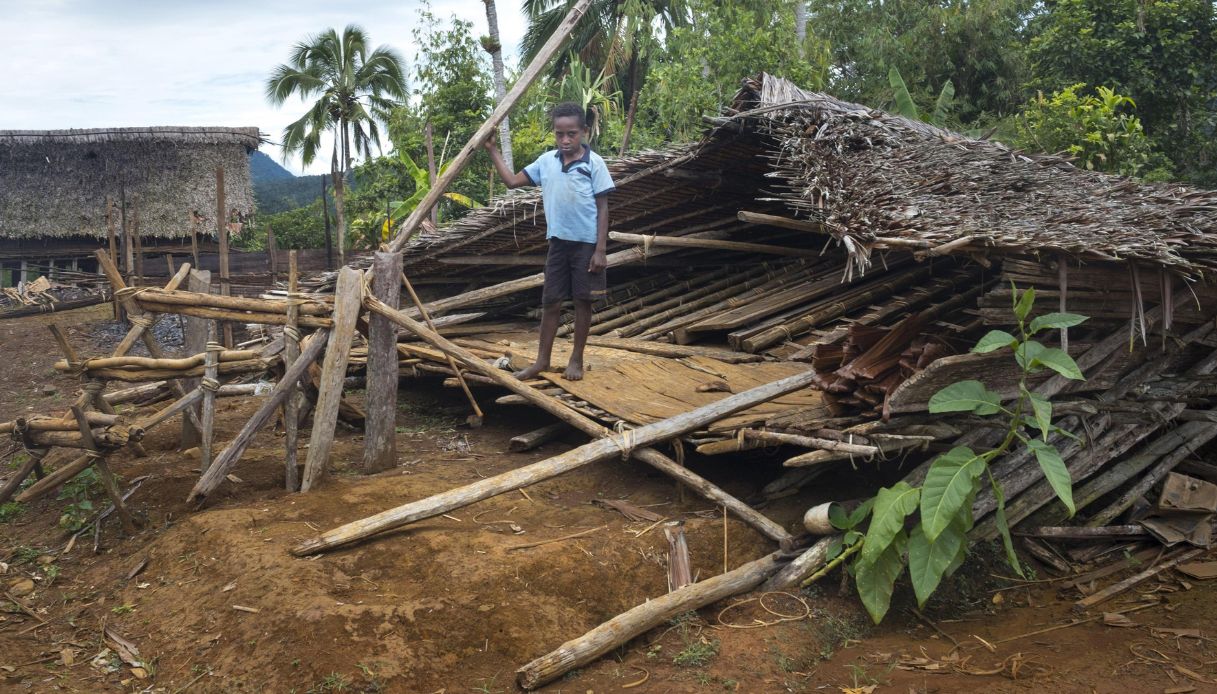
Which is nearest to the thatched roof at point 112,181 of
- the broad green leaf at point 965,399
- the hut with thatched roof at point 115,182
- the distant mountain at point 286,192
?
the hut with thatched roof at point 115,182

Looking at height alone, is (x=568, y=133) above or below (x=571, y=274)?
above

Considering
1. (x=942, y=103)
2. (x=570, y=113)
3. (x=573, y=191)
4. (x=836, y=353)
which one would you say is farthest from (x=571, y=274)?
(x=942, y=103)

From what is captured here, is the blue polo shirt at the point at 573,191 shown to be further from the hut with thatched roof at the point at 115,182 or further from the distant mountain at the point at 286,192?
the distant mountain at the point at 286,192

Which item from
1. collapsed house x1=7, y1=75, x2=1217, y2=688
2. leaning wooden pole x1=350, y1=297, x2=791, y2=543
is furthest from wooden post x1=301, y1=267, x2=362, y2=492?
leaning wooden pole x1=350, y1=297, x2=791, y2=543

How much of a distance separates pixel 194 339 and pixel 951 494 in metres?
5.07

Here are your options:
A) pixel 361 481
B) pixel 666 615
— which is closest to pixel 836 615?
pixel 666 615

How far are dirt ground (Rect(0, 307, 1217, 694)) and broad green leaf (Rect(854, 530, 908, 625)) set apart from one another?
20cm

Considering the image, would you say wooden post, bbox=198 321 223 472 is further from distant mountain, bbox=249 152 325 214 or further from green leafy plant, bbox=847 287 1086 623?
distant mountain, bbox=249 152 325 214

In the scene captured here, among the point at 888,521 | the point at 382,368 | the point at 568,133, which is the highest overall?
the point at 568,133

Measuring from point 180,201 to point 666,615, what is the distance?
1751 centimetres

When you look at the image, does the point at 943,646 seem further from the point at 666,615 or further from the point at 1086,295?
the point at 1086,295

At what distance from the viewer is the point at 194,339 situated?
646 centimetres

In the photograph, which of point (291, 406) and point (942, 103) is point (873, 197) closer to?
point (291, 406)

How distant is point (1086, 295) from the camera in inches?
192
